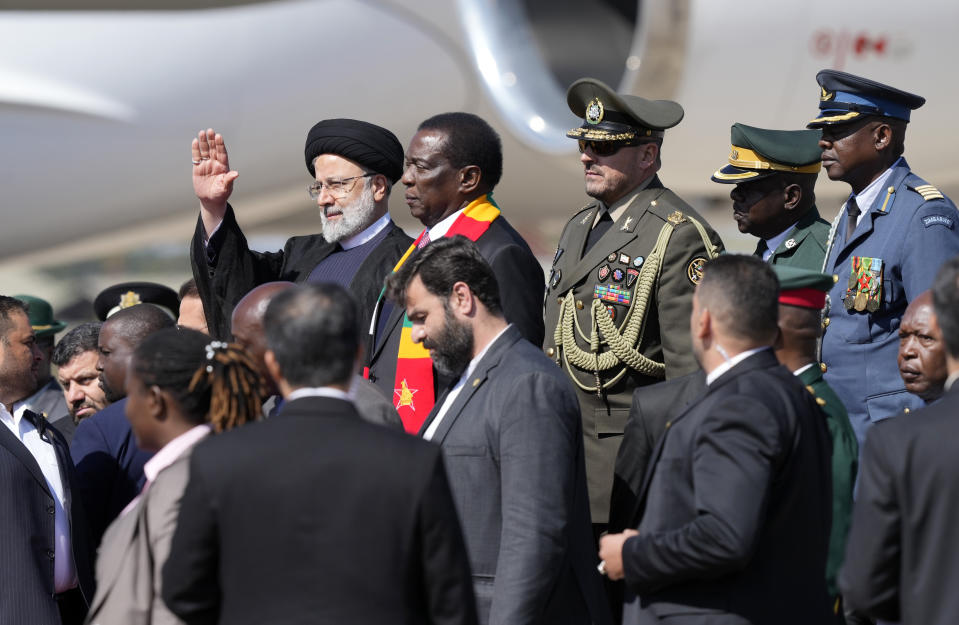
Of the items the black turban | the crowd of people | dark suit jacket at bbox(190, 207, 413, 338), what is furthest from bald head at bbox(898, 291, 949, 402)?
the black turban

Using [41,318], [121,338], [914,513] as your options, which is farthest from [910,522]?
[41,318]

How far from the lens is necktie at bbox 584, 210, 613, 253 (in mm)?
4434

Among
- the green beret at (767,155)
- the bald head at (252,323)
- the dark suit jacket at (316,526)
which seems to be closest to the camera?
the dark suit jacket at (316,526)

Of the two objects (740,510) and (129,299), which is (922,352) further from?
(129,299)

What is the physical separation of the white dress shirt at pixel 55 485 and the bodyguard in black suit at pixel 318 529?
139cm

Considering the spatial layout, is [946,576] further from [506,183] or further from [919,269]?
[506,183]

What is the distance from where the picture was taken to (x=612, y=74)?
26.5ft

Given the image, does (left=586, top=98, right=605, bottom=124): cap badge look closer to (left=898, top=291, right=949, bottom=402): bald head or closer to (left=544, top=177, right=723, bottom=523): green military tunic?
(left=544, top=177, right=723, bottom=523): green military tunic

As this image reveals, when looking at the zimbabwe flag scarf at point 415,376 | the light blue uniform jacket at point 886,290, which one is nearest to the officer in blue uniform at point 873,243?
the light blue uniform jacket at point 886,290

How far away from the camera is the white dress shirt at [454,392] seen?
3.36 metres

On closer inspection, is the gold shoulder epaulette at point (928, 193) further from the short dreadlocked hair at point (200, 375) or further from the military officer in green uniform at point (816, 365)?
the short dreadlocked hair at point (200, 375)

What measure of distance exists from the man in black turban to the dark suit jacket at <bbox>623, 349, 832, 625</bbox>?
1.68 m

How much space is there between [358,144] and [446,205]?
43 cm

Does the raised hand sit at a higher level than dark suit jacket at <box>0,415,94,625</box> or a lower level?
higher
